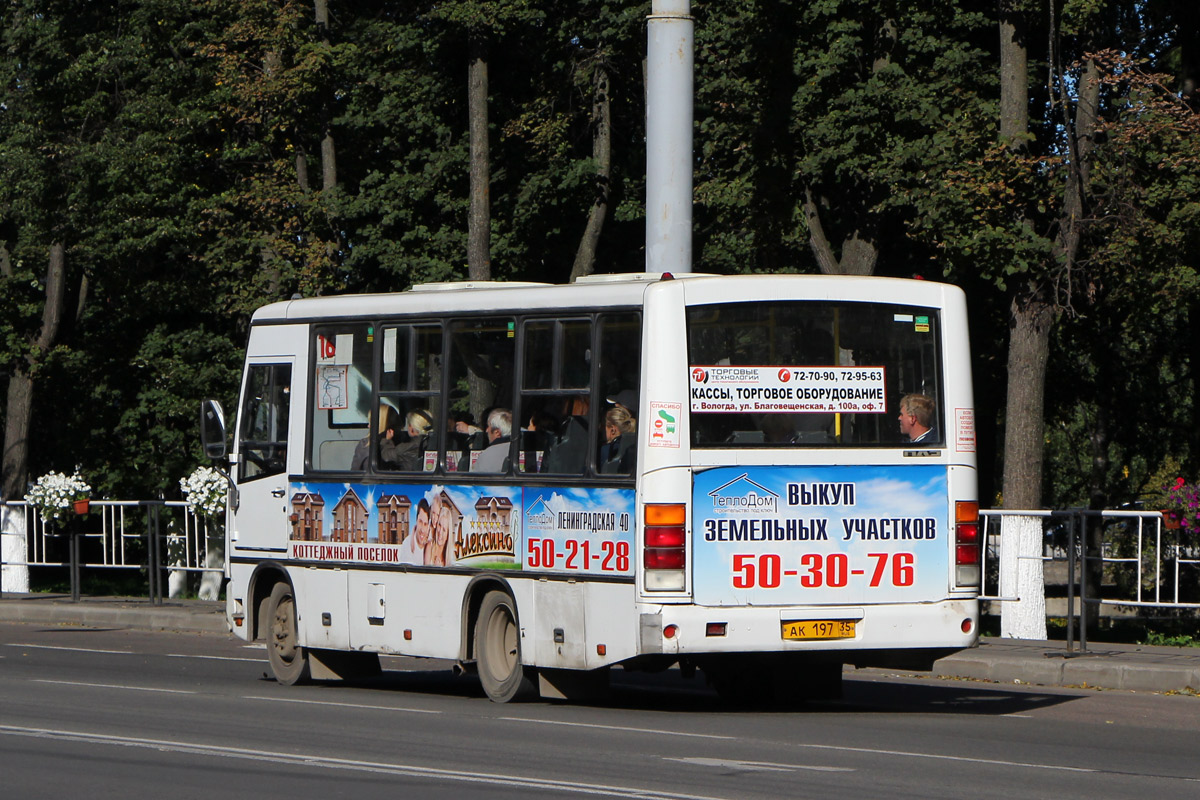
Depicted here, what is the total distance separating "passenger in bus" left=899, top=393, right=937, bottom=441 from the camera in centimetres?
1273

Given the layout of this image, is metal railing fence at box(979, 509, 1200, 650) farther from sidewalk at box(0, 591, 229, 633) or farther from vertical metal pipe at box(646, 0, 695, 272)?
sidewalk at box(0, 591, 229, 633)

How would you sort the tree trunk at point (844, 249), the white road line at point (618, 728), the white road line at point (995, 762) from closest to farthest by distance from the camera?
the white road line at point (995, 762) < the white road line at point (618, 728) < the tree trunk at point (844, 249)

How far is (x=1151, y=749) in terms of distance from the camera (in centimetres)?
1122

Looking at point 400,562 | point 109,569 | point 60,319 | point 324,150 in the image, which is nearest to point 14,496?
point 60,319

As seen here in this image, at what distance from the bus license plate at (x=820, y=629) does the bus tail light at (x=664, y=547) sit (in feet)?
2.64

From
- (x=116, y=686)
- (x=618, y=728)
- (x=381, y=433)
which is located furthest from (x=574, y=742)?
(x=116, y=686)

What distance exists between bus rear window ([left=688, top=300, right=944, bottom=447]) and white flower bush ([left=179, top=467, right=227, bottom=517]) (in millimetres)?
12768

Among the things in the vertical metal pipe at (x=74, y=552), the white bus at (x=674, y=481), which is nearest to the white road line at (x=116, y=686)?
the white bus at (x=674, y=481)

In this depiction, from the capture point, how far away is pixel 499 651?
13.5 metres

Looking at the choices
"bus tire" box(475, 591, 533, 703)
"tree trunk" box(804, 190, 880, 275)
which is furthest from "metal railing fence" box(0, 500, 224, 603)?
"bus tire" box(475, 591, 533, 703)

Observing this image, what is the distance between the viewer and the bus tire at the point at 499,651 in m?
13.3

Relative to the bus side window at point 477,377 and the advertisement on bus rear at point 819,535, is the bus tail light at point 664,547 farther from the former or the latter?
the bus side window at point 477,377

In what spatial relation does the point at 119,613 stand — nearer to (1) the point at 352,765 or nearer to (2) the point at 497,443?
(2) the point at 497,443

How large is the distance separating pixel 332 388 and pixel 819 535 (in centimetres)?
452
